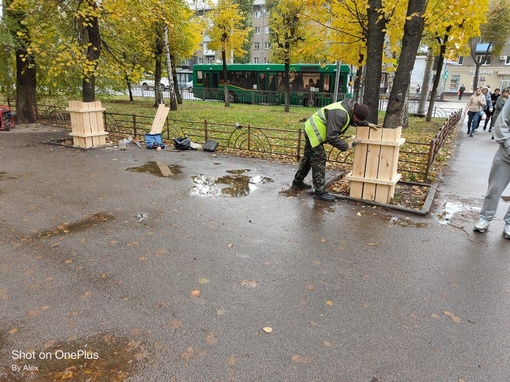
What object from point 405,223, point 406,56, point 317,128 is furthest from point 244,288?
point 406,56

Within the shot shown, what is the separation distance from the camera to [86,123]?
9.65m

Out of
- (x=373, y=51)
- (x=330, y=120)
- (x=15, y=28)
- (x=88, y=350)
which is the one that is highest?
(x=15, y=28)

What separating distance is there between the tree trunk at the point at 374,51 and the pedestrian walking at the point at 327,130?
171 centimetres

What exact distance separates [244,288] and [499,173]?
12.0ft

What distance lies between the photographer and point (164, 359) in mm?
2592

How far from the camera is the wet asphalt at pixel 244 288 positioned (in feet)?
8.50

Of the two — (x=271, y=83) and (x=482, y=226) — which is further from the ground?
(x=271, y=83)

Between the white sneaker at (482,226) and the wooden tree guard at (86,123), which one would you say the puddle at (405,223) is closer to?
the white sneaker at (482,226)

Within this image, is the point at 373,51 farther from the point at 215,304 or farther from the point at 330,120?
the point at 215,304

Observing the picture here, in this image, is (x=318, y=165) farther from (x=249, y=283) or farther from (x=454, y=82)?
(x=454, y=82)

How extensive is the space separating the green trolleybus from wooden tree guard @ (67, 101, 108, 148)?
58.5ft

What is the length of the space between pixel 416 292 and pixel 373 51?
198 inches

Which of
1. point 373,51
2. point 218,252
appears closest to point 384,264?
point 218,252

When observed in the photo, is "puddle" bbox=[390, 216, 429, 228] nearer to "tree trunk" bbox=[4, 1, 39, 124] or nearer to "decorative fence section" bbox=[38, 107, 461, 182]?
"decorative fence section" bbox=[38, 107, 461, 182]
